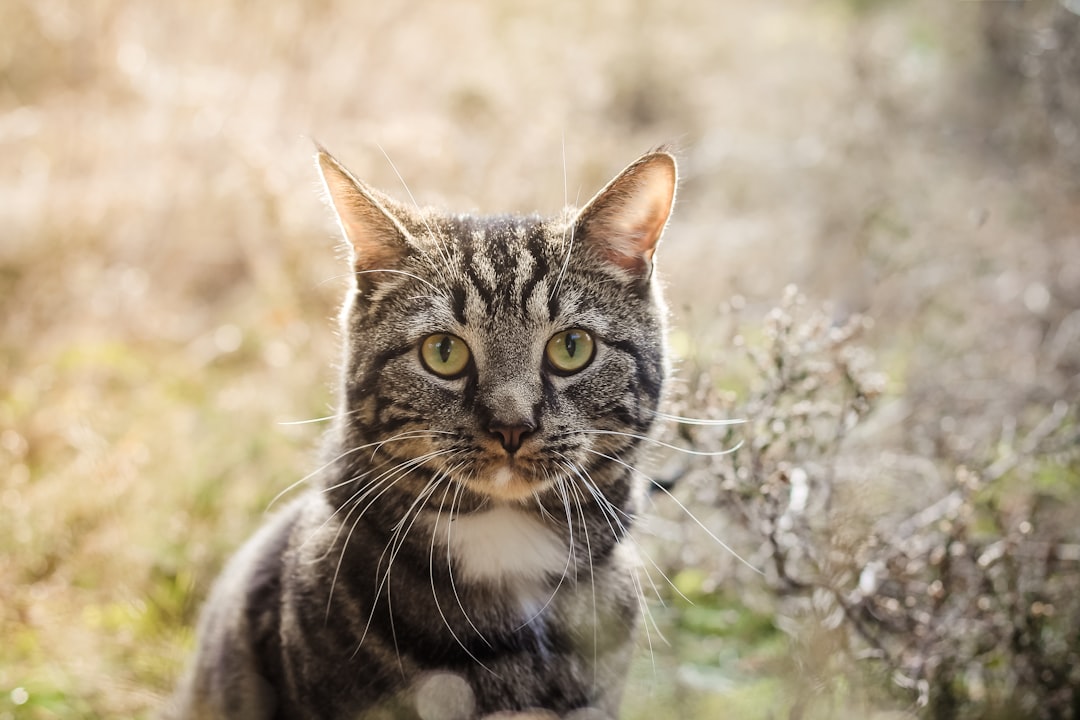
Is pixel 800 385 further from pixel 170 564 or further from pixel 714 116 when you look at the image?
pixel 714 116

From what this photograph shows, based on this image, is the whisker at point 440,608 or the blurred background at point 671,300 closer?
the whisker at point 440,608

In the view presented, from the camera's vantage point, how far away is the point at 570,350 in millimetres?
1603

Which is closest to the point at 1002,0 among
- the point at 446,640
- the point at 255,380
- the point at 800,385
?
the point at 800,385

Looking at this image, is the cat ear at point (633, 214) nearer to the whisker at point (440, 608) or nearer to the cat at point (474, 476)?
the cat at point (474, 476)

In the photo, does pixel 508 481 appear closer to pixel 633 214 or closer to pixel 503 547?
pixel 503 547

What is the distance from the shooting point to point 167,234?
4.10m

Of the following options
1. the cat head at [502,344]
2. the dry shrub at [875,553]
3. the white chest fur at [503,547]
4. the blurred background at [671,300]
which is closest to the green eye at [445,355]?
the cat head at [502,344]

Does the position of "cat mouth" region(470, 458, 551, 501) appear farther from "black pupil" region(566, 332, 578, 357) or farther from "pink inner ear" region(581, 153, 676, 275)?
"pink inner ear" region(581, 153, 676, 275)

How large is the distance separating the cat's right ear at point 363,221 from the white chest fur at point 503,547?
518mm

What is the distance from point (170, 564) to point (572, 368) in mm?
1571

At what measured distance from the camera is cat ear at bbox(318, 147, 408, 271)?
1.55 m

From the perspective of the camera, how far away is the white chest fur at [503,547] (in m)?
1.60

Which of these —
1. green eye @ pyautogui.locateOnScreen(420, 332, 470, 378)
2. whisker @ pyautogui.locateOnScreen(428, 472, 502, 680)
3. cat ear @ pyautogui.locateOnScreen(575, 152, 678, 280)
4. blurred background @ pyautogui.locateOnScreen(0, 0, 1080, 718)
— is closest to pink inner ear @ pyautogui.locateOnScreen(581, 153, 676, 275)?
cat ear @ pyautogui.locateOnScreen(575, 152, 678, 280)

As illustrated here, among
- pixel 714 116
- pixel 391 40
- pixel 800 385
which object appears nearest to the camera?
pixel 800 385
